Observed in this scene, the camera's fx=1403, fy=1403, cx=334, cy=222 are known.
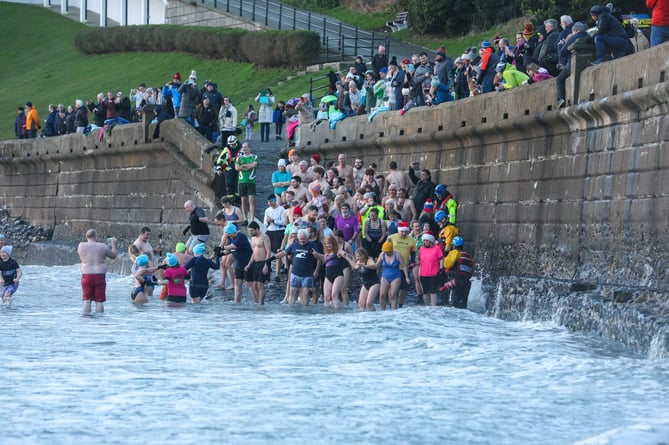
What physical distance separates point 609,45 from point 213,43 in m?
36.8

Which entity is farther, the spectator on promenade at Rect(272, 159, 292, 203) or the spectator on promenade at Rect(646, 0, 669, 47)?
the spectator on promenade at Rect(272, 159, 292, 203)

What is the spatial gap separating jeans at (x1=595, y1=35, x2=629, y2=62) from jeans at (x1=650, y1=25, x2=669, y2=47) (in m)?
1.15

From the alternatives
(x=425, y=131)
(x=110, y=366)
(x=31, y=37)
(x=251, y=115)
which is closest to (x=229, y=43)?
(x=251, y=115)

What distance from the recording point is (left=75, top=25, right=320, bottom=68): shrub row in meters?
47.6

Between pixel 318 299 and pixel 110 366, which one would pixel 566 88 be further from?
pixel 110 366

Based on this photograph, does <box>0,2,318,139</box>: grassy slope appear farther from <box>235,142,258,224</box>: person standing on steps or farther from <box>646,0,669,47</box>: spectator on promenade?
<box>646,0,669,47</box>: spectator on promenade

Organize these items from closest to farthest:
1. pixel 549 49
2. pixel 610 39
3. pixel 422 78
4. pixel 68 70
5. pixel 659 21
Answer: pixel 659 21
pixel 610 39
pixel 549 49
pixel 422 78
pixel 68 70

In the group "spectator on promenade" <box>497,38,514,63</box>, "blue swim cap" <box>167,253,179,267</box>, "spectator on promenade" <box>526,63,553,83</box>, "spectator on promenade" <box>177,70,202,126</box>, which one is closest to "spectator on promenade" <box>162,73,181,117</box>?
"spectator on promenade" <box>177,70,202,126</box>

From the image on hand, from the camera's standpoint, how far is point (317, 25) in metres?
54.2

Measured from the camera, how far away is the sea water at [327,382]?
41.0 feet

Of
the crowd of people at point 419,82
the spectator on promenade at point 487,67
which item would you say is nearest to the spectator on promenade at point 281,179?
the crowd of people at point 419,82

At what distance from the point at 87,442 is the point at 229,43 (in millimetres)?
42110

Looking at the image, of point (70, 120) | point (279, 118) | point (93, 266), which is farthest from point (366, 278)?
point (70, 120)

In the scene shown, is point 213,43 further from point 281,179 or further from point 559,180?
point 559,180
